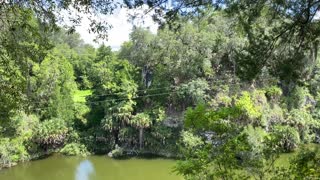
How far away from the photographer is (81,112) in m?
21.8

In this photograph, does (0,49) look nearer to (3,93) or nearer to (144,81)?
(3,93)

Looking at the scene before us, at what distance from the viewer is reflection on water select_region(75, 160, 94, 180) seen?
16769mm

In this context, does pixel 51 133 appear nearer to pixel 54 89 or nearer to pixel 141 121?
pixel 54 89

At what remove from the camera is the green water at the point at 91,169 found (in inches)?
661

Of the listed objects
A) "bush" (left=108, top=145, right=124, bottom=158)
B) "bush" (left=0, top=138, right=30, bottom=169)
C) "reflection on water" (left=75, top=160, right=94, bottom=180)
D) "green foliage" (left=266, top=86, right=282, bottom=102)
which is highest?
"green foliage" (left=266, top=86, right=282, bottom=102)

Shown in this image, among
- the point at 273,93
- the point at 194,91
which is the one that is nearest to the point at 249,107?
the point at 273,93

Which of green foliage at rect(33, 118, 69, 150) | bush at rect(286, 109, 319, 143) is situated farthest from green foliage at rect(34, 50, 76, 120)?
bush at rect(286, 109, 319, 143)

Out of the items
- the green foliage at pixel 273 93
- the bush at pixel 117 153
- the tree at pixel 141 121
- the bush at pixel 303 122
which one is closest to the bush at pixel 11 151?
the bush at pixel 117 153

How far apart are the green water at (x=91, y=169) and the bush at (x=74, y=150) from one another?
29cm

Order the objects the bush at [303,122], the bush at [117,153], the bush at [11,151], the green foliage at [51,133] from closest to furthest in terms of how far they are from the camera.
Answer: the bush at [11,151] < the bush at [303,122] < the green foliage at [51,133] < the bush at [117,153]

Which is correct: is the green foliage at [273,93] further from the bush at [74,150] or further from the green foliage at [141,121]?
the bush at [74,150]

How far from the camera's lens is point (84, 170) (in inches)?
699

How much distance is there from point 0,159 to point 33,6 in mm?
14864

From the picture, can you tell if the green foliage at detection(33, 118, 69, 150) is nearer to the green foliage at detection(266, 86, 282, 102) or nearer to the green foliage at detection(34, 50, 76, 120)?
the green foliage at detection(34, 50, 76, 120)
